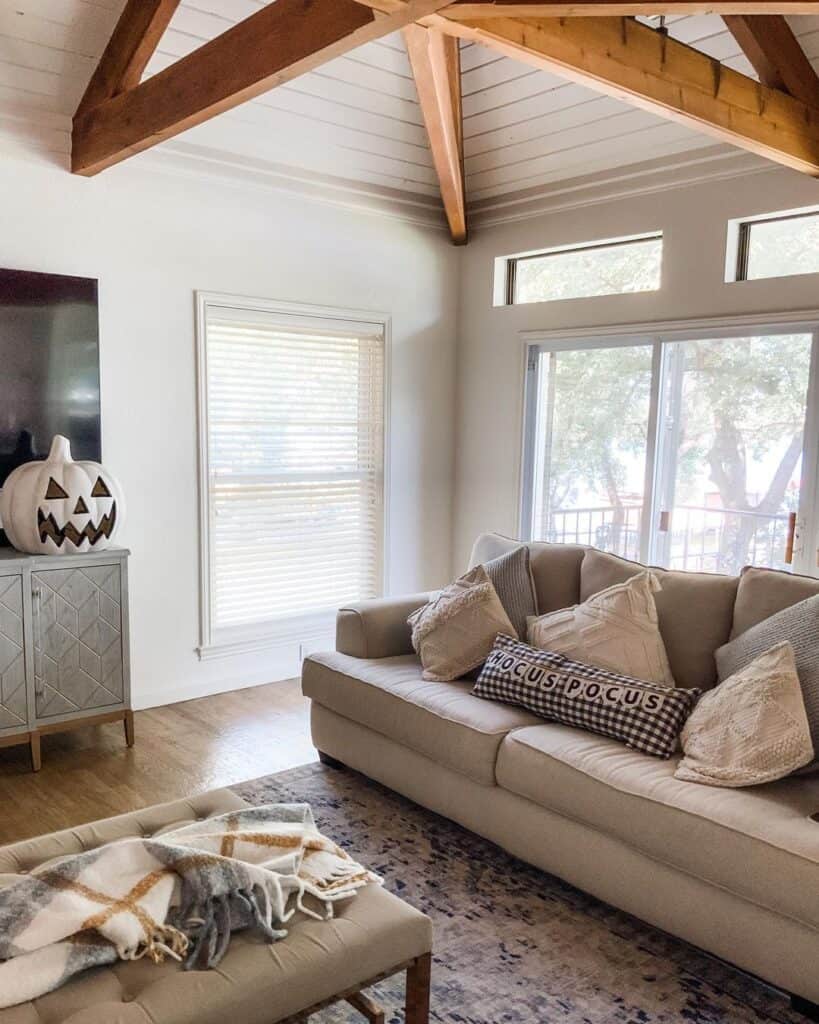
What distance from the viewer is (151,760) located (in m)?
3.59

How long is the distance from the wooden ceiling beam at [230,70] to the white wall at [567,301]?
7.41 feet

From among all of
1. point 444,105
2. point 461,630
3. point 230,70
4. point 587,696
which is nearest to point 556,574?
point 461,630

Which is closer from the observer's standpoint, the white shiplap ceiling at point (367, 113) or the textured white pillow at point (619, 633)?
the textured white pillow at point (619, 633)

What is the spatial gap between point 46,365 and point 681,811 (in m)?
3.12

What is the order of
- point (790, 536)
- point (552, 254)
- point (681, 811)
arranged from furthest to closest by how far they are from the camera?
1. point (552, 254)
2. point (790, 536)
3. point (681, 811)

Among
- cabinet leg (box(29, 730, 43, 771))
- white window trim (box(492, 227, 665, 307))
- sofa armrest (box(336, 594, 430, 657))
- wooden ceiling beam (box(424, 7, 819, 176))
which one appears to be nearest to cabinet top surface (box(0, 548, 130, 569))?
cabinet leg (box(29, 730, 43, 771))

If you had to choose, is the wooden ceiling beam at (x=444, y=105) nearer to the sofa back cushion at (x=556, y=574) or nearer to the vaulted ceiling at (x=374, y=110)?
the vaulted ceiling at (x=374, y=110)

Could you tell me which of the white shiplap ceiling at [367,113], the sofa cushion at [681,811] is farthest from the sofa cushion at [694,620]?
the white shiplap ceiling at [367,113]

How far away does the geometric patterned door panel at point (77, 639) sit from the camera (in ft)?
11.3

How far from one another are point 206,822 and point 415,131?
382 cm

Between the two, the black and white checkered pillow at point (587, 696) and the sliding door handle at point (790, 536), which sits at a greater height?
the sliding door handle at point (790, 536)

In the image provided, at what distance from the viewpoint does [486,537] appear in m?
3.81

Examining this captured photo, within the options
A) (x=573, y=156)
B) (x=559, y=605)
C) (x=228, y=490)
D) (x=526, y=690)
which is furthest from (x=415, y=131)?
(x=526, y=690)

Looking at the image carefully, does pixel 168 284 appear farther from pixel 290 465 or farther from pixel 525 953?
pixel 525 953
